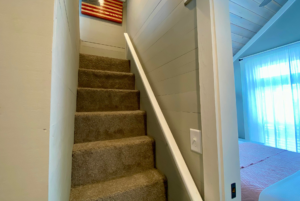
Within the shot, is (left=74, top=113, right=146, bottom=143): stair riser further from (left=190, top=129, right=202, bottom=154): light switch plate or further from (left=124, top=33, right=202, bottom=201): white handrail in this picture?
(left=190, top=129, right=202, bottom=154): light switch plate

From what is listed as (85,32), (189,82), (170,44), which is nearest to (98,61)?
(85,32)

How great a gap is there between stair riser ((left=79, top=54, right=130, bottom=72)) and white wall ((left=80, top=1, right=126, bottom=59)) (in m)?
0.57

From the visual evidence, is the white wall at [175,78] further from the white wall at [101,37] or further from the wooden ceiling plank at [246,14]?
the wooden ceiling plank at [246,14]

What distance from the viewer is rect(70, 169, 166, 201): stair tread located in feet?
2.60

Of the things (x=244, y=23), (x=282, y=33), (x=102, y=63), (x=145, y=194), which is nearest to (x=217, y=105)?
(x=145, y=194)

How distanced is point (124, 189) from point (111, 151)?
286 mm

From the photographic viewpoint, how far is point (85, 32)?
7.29 feet

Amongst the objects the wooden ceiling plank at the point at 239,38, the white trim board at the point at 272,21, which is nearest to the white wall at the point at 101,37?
the wooden ceiling plank at the point at 239,38

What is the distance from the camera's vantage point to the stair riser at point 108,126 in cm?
109

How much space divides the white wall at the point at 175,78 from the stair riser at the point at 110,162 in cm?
13

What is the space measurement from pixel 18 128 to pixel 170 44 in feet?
3.08

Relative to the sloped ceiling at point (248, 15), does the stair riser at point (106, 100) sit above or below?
below

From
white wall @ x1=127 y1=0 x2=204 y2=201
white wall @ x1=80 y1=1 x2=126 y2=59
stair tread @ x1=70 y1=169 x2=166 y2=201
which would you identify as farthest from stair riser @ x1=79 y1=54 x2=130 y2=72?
stair tread @ x1=70 y1=169 x2=166 y2=201

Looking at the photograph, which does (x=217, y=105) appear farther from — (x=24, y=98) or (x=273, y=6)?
(x=273, y=6)
